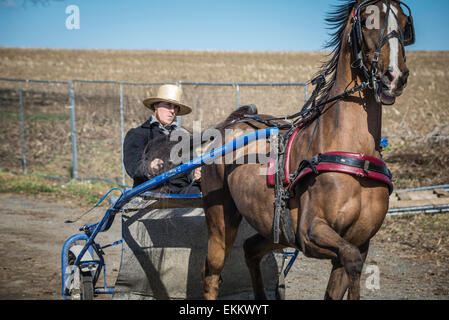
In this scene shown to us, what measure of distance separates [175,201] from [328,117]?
1.79 m

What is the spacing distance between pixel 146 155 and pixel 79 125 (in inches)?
525

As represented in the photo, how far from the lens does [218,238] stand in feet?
14.0

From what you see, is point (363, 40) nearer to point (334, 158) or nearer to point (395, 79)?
point (395, 79)

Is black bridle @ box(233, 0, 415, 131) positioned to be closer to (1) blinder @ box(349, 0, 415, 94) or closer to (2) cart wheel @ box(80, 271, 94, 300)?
(1) blinder @ box(349, 0, 415, 94)

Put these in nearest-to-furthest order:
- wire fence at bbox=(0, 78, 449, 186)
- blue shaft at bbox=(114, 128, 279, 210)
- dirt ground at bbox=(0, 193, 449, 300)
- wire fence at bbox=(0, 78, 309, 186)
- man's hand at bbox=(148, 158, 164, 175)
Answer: blue shaft at bbox=(114, 128, 279, 210) → man's hand at bbox=(148, 158, 164, 175) → dirt ground at bbox=(0, 193, 449, 300) → wire fence at bbox=(0, 78, 449, 186) → wire fence at bbox=(0, 78, 309, 186)

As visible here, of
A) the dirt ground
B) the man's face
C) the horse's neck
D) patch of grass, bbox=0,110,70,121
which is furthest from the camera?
patch of grass, bbox=0,110,70,121

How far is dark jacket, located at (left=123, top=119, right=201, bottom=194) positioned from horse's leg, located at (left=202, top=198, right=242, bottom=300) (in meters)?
0.67

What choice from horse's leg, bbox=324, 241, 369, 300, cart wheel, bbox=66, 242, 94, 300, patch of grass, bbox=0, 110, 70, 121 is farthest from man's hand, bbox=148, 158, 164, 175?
patch of grass, bbox=0, 110, 70, 121

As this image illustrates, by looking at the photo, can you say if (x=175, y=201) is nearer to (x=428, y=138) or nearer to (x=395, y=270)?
(x=395, y=270)

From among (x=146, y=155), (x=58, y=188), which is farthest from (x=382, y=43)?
(x=58, y=188)

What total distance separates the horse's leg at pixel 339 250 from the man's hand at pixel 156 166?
1957mm

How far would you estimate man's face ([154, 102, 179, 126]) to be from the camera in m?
5.16

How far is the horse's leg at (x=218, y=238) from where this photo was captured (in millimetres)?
4242
